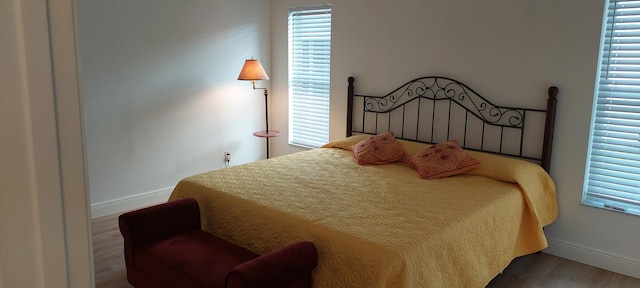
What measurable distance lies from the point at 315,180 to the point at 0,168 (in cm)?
266

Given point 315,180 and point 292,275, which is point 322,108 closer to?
point 315,180

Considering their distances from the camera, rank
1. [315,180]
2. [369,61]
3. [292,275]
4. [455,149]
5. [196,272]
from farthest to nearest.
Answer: [369,61], [455,149], [315,180], [196,272], [292,275]

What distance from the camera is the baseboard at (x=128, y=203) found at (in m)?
4.02

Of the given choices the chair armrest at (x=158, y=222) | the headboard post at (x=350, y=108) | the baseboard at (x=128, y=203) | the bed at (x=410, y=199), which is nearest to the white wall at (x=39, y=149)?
the bed at (x=410, y=199)

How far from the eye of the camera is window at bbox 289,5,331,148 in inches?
186

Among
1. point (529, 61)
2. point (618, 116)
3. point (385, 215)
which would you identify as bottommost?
point (385, 215)

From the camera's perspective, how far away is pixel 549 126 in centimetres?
327

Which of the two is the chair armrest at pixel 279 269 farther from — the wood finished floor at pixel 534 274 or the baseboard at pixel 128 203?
the baseboard at pixel 128 203

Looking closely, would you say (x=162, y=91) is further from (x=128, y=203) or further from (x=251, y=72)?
(x=128, y=203)

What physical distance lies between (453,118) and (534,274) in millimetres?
1328

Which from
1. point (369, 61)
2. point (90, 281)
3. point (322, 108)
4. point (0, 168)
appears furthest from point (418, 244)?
point (322, 108)

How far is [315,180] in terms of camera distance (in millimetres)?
3133

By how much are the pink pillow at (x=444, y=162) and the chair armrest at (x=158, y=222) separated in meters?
1.56

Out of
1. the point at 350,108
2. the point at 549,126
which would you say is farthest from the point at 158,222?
the point at 549,126
